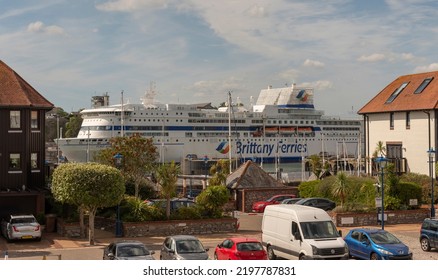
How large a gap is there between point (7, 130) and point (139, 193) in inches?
332

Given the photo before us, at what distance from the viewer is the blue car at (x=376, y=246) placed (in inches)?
677

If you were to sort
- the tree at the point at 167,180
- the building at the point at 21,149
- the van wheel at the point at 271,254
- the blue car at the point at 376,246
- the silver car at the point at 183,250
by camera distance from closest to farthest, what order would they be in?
the silver car at the point at 183,250, the blue car at the point at 376,246, the van wheel at the point at 271,254, the tree at the point at 167,180, the building at the point at 21,149

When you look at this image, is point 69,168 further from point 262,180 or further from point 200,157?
point 200,157

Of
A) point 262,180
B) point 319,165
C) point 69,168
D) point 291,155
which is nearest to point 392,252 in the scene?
point 69,168

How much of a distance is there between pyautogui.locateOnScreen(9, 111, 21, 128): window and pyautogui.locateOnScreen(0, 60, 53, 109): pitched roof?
50 cm

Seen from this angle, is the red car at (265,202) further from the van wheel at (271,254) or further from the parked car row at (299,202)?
the van wheel at (271,254)

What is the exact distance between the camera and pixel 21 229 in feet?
72.5

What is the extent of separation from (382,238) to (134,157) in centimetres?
1694

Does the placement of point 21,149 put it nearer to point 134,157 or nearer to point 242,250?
point 134,157

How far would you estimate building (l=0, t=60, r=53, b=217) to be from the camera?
26.9m

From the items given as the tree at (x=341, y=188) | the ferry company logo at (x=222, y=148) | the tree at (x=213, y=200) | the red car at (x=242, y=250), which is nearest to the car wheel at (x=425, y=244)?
the red car at (x=242, y=250)

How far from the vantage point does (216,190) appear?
25422mm

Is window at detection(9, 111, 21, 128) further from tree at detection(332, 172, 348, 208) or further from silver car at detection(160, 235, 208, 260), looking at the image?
tree at detection(332, 172, 348, 208)
